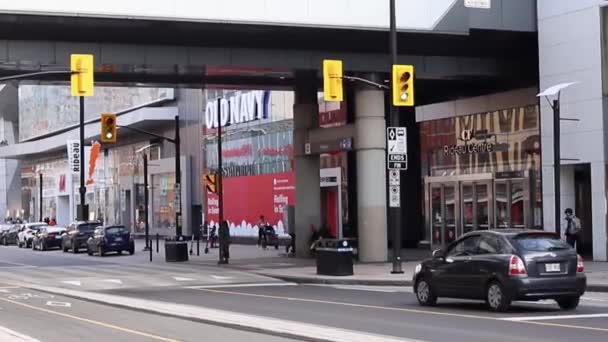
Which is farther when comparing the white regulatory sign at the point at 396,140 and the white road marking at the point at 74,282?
the white road marking at the point at 74,282

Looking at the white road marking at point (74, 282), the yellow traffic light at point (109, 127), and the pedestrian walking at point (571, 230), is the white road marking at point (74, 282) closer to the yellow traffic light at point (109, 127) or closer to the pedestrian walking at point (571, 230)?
the yellow traffic light at point (109, 127)

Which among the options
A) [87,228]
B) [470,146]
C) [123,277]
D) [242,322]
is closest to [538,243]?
[242,322]

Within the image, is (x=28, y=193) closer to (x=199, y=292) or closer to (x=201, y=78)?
(x=201, y=78)

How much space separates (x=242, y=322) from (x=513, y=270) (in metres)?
5.23

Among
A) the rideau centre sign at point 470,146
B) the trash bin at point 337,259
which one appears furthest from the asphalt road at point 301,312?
the rideau centre sign at point 470,146

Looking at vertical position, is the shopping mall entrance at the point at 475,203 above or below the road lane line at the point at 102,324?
above

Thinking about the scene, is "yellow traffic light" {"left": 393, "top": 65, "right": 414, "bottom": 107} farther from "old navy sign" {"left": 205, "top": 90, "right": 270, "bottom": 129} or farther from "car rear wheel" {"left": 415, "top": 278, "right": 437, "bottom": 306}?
"old navy sign" {"left": 205, "top": 90, "right": 270, "bottom": 129}

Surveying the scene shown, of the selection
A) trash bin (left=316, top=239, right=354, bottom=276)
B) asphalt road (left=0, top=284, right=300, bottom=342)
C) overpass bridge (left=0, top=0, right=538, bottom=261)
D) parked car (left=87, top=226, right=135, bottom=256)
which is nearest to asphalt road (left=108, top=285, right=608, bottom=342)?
asphalt road (left=0, top=284, right=300, bottom=342)

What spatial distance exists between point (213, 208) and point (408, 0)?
3292 centimetres

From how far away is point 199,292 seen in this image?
1068 inches

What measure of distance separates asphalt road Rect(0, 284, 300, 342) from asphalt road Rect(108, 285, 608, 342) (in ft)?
6.99

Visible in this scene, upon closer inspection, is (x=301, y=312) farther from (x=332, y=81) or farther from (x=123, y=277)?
(x=123, y=277)

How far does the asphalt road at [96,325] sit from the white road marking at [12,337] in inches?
8.4

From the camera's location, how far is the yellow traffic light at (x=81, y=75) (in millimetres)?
26703
